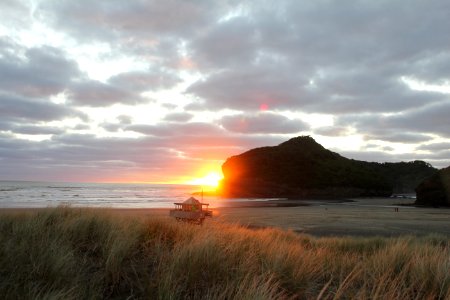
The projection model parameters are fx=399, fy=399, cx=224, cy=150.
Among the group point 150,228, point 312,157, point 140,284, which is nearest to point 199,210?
point 150,228

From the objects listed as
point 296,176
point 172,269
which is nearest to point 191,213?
point 172,269

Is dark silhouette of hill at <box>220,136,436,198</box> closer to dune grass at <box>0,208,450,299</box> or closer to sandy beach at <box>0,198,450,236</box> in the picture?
sandy beach at <box>0,198,450,236</box>

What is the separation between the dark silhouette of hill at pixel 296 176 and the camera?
4557 inches

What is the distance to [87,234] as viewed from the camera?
716 cm

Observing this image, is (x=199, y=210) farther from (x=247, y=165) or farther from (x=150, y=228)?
(x=247, y=165)

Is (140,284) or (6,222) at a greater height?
(6,222)

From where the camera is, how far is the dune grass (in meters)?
4.46

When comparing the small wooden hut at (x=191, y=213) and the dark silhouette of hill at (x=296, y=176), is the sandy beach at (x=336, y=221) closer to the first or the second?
the small wooden hut at (x=191, y=213)

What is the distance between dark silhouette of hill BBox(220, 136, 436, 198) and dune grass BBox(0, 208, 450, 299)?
329 ft

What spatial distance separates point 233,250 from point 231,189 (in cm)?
11579

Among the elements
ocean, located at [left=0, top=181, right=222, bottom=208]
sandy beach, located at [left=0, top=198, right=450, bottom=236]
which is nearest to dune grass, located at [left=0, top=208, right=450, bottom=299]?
sandy beach, located at [left=0, top=198, right=450, bottom=236]

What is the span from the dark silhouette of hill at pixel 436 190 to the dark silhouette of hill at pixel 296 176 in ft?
146

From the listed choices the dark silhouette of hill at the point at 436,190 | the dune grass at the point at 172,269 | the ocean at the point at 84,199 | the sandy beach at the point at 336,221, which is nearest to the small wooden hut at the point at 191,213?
the sandy beach at the point at 336,221

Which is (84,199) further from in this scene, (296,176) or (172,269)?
(296,176)
